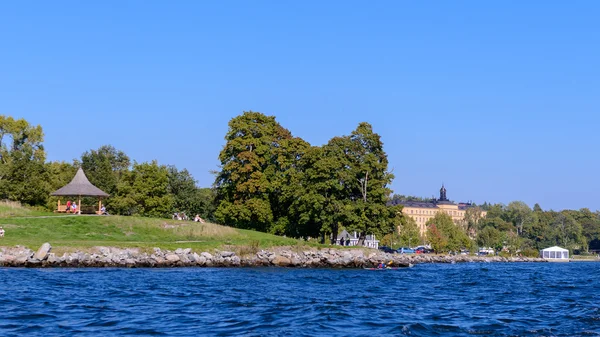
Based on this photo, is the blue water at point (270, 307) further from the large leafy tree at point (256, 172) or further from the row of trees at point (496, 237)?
the row of trees at point (496, 237)

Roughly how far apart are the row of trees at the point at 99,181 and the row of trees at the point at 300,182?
10023mm

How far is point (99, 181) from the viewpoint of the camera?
89500mm

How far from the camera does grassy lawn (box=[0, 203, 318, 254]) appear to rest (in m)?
51.2

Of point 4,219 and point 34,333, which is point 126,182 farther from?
point 34,333

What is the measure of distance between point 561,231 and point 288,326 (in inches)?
7361

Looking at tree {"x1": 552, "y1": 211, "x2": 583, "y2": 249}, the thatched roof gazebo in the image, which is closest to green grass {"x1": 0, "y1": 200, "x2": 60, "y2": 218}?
the thatched roof gazebo

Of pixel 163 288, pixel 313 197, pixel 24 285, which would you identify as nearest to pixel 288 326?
pixel 163 288

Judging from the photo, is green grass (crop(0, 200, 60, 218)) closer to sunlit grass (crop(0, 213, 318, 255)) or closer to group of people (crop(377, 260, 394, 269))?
sunlit grass (crop(0, 213, 318, 255))

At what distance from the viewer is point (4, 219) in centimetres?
5581

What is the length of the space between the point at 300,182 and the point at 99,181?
2928cm

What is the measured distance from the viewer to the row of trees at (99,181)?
3150 inches

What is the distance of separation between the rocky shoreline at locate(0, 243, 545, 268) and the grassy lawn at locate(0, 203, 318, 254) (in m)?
1.20

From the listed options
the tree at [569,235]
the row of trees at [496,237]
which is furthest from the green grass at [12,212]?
the tree at [569,235]

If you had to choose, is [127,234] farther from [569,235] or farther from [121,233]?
[569,235]
